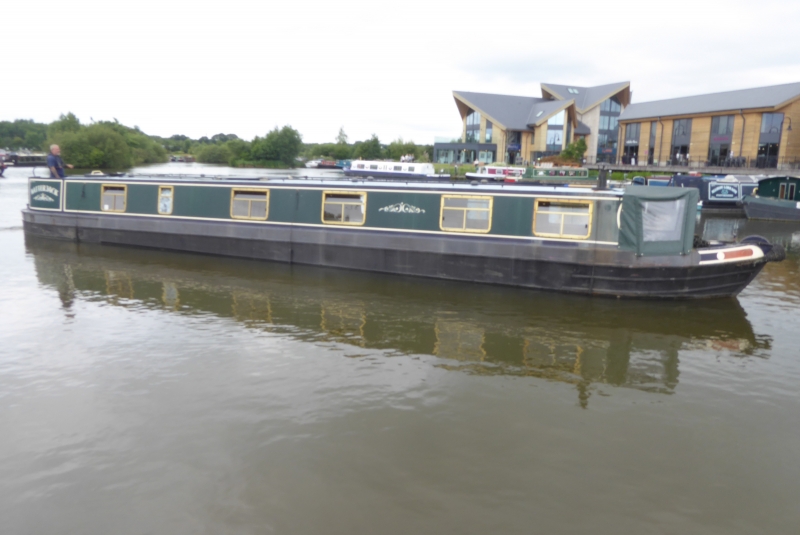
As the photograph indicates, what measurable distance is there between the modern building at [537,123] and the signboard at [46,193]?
53.0m

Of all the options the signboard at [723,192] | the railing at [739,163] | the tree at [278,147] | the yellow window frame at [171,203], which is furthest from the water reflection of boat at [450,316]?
the tree at [278,147]

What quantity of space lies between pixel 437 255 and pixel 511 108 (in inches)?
2328

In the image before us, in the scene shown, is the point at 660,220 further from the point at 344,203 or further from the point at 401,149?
the point at 401,149

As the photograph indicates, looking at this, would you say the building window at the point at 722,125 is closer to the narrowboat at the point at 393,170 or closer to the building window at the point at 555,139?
the building window at the point at 555,139

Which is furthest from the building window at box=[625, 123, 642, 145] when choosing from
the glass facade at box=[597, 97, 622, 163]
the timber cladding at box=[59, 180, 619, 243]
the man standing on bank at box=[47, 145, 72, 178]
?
the man standing on bank at box=[47, 145, 72, 178]

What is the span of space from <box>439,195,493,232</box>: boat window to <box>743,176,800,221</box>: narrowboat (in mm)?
22238

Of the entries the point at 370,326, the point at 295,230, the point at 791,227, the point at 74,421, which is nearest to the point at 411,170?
the point at 791,227

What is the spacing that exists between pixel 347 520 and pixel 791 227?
28.3 m

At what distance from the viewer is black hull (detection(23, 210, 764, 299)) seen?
38.4ft

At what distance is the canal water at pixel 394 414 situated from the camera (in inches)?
204

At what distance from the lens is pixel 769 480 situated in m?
5.73

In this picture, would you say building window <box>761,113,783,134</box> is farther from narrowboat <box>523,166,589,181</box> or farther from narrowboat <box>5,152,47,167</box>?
narrowboat <box>5,152,47,167</box>

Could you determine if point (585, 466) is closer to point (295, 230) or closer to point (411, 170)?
point (295, 230)

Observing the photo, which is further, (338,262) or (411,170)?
(411,170)
